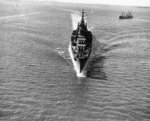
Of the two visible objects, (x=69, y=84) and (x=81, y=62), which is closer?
(x=69, y=84)

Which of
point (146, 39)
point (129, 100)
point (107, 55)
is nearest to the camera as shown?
point (129, 100)

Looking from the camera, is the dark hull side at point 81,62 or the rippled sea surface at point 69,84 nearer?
the rippled sea surface at point 69,84

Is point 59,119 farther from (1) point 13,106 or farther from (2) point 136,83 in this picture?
(2) point 136,83

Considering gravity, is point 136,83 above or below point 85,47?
below

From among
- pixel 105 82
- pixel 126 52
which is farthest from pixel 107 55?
pixel 105 82

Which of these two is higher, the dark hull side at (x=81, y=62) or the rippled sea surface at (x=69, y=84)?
the dark hull side at (x=81, y=62)

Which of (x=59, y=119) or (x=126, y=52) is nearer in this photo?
(x=59, y=119)

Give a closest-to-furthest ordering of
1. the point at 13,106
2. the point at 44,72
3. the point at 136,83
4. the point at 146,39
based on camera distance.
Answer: the point at 13,106 < the point at 136,83 < the point at 44,72 < the point at 146,39

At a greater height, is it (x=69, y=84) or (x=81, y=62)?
(x=81, y=62)

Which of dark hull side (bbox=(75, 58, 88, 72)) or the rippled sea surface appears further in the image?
dark hull side (bbox=(75, 58, 88, 72))

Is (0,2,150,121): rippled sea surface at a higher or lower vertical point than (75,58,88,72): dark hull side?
lower
